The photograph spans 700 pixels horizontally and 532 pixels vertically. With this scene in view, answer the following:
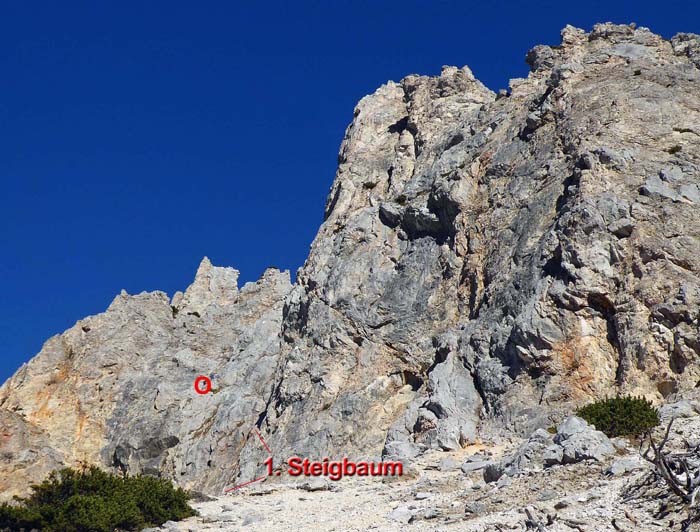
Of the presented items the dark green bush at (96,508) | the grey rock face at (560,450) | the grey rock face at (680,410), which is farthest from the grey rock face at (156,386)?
the grey rock face at (680,410)

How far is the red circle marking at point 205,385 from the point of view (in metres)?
59.0

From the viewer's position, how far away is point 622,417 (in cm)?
2488

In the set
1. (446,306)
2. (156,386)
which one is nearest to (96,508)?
(446,306)

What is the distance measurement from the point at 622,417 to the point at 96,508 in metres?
15.9

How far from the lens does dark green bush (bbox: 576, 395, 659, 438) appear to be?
79.5ft

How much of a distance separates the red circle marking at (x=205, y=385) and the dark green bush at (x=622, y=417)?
37.5 meters

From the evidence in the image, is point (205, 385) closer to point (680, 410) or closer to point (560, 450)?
point (680, 410)

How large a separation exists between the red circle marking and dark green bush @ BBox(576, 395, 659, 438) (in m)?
37.5

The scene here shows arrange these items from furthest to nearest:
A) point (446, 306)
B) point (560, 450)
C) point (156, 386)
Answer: point (156, 386) < point (446, 306) < point (560, 450)

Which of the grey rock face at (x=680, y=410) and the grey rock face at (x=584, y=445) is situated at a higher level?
the grey rock face at (x=680, y=410)

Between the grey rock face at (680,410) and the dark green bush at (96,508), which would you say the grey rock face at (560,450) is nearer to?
the grey rock face at (680,410)

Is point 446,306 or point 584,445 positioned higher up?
point 446,306

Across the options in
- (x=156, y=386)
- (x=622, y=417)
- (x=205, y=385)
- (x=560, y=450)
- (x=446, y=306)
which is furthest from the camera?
(x=156, y=386)

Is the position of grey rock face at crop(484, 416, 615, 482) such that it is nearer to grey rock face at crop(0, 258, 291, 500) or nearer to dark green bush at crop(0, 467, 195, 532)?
dark green bush at crop(0, 467, 195, 532)
